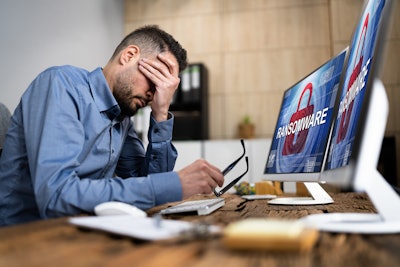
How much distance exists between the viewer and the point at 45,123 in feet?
3.06

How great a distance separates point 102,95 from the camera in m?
1.20

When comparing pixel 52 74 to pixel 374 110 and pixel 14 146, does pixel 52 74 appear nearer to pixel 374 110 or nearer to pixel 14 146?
pixel 14 146

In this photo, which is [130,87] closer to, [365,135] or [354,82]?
[354,82]

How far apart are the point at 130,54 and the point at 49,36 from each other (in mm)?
2105

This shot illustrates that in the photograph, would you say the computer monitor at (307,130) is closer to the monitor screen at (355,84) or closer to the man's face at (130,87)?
the monitor screen at (355,84)

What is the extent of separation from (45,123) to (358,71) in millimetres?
747

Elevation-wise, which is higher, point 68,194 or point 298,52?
point 298,52

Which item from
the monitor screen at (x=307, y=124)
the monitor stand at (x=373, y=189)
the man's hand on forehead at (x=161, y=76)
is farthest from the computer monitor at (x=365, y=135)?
the man's hand on forehead at (x=161, y=76)

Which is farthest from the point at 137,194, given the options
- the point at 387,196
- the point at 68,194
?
the point at 387,196

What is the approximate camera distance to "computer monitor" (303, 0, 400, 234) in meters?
0.54

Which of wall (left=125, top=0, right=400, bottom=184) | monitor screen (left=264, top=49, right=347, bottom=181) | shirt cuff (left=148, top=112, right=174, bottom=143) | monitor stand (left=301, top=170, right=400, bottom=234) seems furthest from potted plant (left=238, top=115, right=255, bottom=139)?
monitor stand (left=301, top=170, right=400, bottom=234)

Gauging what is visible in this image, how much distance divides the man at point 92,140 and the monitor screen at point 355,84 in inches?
13.8

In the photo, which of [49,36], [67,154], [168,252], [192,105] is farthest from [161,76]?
[192,105]

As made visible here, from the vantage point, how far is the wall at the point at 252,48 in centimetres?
412
